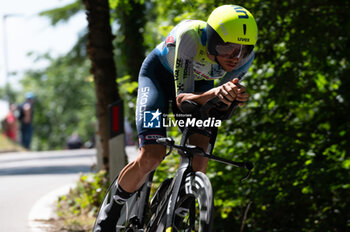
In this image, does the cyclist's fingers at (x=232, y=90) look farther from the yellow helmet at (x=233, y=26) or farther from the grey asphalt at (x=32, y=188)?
the grey asphalt at (x=32, y=188)

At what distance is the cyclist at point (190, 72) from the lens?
3.53 m

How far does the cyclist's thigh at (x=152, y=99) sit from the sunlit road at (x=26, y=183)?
2953 millimetres

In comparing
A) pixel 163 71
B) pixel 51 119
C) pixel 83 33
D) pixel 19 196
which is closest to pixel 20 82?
pixel 51 119

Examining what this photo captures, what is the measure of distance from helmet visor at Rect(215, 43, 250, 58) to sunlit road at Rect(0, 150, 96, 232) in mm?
3677

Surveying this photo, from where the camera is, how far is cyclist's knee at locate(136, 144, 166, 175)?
12.9 ft

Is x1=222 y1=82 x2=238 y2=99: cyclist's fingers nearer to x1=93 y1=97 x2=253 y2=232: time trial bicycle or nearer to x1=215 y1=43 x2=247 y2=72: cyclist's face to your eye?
x1=93 y1=97 x2=253 y2=232: time trial bicycle

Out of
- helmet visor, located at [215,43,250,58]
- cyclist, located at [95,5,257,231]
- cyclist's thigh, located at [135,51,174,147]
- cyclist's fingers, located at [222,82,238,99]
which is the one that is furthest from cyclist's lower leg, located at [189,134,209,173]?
cyclist's fingers, located at [222,82,238,99]

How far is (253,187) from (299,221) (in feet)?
3.00

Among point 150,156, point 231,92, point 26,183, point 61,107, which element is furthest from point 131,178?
point 61,107

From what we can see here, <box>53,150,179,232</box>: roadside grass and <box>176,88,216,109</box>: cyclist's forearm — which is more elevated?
<box>176,88,216,109</box>: cyclist's forearm

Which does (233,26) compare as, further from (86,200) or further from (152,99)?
(86,200)

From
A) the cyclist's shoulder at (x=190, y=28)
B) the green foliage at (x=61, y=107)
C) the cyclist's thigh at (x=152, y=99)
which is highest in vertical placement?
the cyclist's shoulder at (x=190, y=28)

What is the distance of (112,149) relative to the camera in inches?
256

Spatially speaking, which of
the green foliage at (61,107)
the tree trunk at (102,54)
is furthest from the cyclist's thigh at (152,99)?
the green foliage at (61,107)
